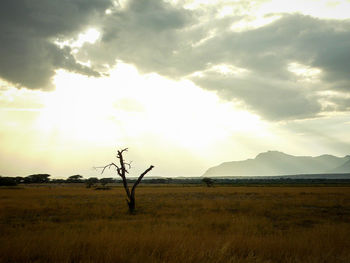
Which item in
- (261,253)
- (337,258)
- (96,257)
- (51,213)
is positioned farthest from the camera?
(51,213)

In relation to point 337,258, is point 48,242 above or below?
above

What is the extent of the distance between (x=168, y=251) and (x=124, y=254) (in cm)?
119

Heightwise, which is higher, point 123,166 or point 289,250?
point 123,166

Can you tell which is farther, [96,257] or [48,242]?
[48,242]

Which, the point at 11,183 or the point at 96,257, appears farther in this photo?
the point at 11,183

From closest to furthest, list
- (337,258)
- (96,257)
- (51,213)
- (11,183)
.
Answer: (96,257) → (337,258) → (51,213) → (11,183)

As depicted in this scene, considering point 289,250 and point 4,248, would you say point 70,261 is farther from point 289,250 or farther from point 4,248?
point 289,250

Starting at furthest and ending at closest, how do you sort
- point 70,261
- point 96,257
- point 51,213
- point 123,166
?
point 123,166 → point 51,213 → point 96,257 → point 70,261

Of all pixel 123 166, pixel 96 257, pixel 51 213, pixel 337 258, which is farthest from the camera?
pixel 123 166

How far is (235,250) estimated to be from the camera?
7.96m

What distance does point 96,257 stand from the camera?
663 cm

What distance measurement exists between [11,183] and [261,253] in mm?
104091

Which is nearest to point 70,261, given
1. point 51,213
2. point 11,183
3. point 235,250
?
point 235,250

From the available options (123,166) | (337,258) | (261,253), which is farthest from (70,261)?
(123,166)
